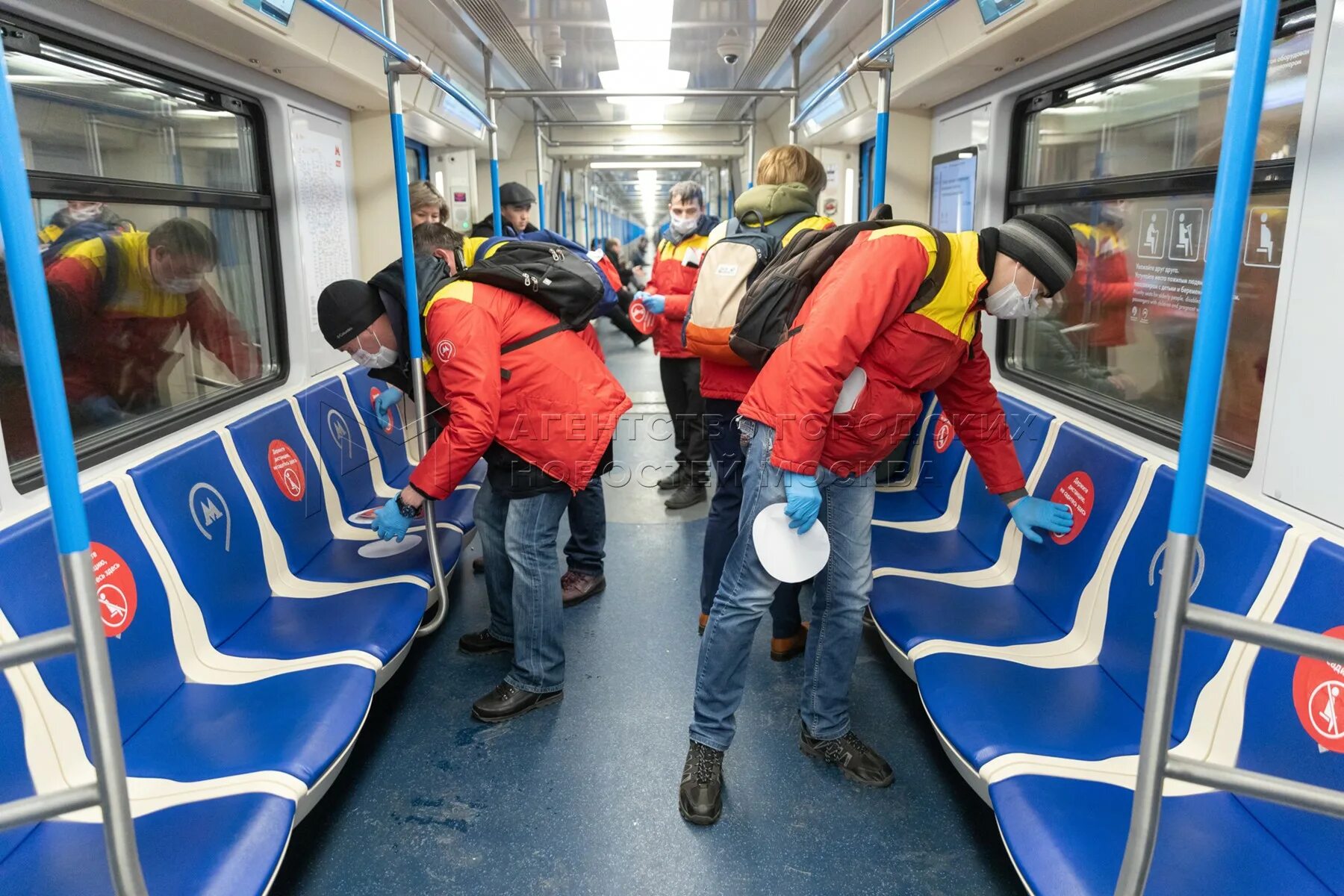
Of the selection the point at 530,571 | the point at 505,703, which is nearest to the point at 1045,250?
the point at 530,571

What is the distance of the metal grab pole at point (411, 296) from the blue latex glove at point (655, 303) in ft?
4.61

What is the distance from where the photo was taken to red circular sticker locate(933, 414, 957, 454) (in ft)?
12.0

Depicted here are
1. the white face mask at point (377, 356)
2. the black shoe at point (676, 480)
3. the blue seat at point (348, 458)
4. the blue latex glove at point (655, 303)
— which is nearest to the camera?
the white face mask at point (377, 356)

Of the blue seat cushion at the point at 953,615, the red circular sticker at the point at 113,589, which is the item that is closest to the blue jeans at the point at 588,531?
the blue seat cushion at the point at 953,615

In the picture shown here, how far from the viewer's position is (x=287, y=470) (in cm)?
318

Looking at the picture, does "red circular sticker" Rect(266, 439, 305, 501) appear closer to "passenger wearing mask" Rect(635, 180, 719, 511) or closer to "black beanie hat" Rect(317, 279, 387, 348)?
"black beanie hat" Rect(317, 279, 387, 348)

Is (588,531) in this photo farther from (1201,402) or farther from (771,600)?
(1201,402)

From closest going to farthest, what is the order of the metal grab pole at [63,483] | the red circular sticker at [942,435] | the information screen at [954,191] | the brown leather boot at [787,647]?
the metal grab pole at [63,483] → the brown leather boot at [787,647] → the red circular sticker at [942,435] → the information screen at [954,191]

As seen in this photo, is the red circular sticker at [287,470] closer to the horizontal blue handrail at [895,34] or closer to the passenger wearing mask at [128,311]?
the passenger wearing mask at [128,311]

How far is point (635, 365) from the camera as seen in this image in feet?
33.3

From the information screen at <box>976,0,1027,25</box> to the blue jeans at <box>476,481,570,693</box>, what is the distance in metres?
2.03

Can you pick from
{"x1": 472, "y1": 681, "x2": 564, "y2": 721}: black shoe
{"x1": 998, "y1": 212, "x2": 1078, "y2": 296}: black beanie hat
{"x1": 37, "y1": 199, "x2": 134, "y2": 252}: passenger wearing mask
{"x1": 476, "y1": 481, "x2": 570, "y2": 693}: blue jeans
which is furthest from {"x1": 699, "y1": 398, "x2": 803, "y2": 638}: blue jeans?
{"x1": 37, "y1": 199, "x2": 134, "y2": 252}: passenger wearing mask

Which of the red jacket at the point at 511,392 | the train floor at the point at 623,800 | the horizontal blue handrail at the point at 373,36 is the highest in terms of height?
the horizontal blue handrail at the point at 373,36

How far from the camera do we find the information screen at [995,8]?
266 centimetres
